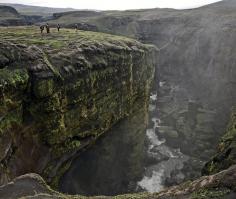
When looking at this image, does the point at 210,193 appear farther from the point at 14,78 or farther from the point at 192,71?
the point at 192,71

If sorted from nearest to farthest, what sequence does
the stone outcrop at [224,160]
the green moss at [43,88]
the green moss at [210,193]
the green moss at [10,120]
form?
the green moss at [210,193] → the stone outcrop at [224,160] → the green moss at [10,120] → the green moss at [43,88]

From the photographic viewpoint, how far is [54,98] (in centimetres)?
3425

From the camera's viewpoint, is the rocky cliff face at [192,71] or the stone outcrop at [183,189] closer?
the stone outcrop at [183,189]

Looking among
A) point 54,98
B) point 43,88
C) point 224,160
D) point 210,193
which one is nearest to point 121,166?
point 54,98

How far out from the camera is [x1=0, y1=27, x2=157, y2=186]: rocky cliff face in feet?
103

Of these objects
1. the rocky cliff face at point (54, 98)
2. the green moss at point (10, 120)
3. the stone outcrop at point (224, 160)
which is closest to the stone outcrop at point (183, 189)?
the stone outcrop at point (224, 160)

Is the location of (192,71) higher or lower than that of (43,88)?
lower

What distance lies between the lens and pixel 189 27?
4663 inches

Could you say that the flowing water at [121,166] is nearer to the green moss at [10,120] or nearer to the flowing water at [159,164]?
the flowing water at [159,164]

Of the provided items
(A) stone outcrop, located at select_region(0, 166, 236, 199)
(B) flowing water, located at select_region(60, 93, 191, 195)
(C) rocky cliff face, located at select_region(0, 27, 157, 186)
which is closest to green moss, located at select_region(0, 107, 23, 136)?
(C) rocky cliff face, located at select_region(0, 27, 157, 186)

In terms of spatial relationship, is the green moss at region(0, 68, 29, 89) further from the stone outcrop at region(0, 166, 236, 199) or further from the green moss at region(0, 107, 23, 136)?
the stone outcrop at region(0, 166, 236, 199)

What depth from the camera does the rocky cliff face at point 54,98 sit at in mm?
31500

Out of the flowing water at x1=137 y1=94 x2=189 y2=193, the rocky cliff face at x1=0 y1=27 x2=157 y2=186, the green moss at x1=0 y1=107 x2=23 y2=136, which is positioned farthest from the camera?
the flowing water at x1=137 y1=94 x2=189 y2=193

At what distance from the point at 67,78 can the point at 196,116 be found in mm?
49579
